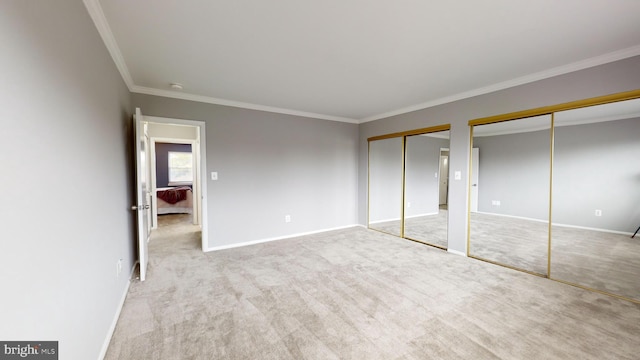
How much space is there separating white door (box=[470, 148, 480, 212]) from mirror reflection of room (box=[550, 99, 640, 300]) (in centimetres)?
90

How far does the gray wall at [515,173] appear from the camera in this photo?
129 inches

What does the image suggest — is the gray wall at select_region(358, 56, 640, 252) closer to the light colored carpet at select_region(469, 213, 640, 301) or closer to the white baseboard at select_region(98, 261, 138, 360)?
the light colored carpet at select_region(469, 213, 640, 301)

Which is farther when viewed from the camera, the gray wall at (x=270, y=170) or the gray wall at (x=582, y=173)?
the gray wall at (x=270, y=170)

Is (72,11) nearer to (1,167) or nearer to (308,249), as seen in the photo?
(1,167)

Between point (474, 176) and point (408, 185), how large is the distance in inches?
64.9

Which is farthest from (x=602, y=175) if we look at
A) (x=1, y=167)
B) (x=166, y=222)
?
(x=166, y=222)

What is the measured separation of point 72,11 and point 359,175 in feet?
16.0

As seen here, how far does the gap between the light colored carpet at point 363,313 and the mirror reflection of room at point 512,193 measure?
528 millimetres

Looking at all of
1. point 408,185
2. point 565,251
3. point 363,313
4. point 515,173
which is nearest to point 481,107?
point 515,173

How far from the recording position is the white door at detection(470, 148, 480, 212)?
376cm

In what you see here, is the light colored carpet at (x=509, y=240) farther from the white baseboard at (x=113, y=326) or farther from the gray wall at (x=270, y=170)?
the white baseboard at (x=113, y=326)

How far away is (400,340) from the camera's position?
1902mm

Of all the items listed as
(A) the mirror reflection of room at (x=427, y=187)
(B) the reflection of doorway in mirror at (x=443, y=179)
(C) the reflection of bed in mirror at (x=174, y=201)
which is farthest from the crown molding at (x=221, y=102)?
(C) the reflection of bed in mirror at (x=174, y=201)

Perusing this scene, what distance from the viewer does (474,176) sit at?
3.85 meters
